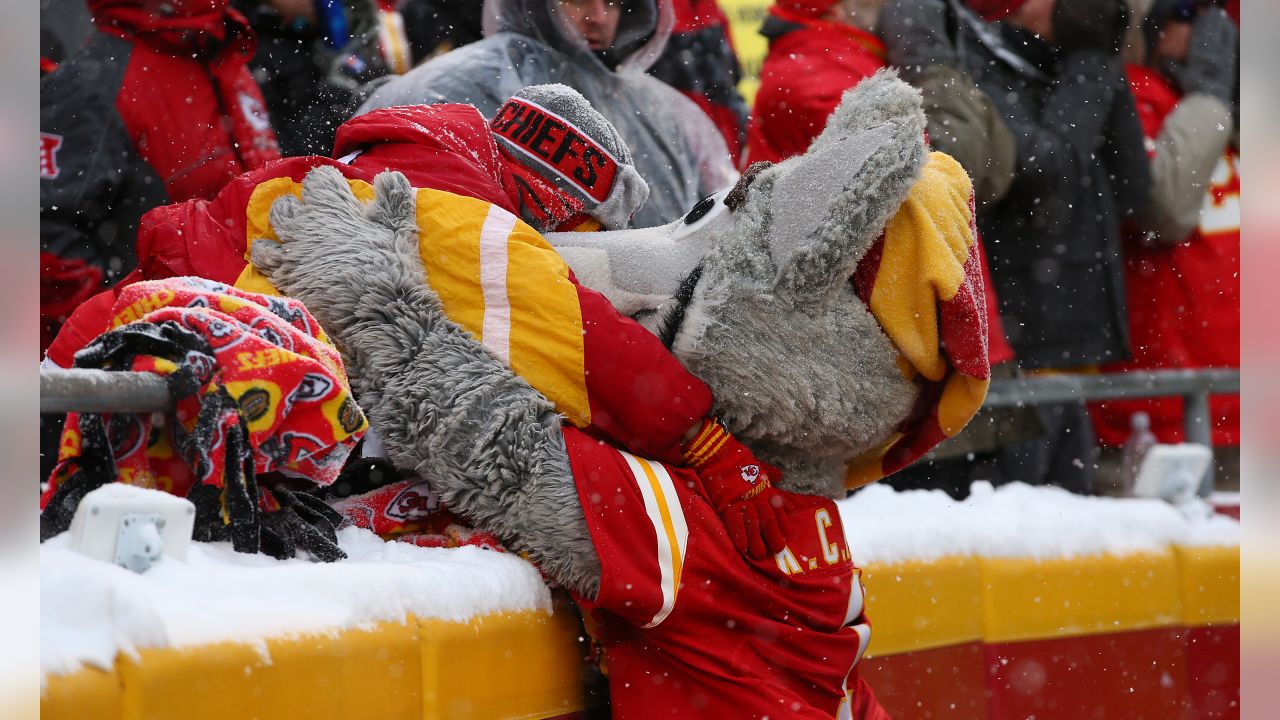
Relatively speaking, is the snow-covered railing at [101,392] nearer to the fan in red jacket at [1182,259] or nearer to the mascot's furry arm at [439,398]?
the mascot's furry arm at [439,398]

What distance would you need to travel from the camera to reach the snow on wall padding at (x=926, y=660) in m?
1.69

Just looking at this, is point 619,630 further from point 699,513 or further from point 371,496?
point 371,496

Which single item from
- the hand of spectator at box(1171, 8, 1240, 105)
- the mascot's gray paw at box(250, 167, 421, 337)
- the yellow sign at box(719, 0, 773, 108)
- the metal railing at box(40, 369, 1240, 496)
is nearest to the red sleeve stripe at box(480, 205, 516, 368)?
the mascot's gray paw at box(250, 167, 421, 337)

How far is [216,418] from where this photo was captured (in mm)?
1836

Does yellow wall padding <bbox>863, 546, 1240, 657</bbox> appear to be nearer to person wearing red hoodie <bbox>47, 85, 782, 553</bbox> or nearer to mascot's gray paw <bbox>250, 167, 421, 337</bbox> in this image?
person wearing red hoodie <bbox>47, 85, 782, 553</bbox>

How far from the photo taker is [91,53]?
11.0ft

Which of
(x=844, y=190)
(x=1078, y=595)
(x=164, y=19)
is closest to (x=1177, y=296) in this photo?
(x=1078, y=595)

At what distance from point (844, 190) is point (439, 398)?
68 centimetres

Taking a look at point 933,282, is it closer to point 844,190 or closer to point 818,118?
point 844,190

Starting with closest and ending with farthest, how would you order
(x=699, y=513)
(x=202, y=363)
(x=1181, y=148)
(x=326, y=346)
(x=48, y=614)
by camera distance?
(x=48, y=614)
(x=202, y=363)
(x=326, y=346)
(x=699, y=513)
(x=1181, y=148)

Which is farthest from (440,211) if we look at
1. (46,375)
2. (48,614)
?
(48,614)

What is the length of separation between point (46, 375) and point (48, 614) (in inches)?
10.2

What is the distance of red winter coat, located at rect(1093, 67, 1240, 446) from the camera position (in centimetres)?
520
